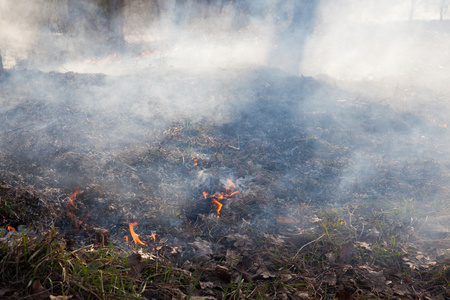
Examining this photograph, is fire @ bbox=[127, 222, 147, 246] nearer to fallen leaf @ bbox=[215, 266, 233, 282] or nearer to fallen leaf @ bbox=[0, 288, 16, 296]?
fallen leaf @ bbox=[215, 266, 233, 282]

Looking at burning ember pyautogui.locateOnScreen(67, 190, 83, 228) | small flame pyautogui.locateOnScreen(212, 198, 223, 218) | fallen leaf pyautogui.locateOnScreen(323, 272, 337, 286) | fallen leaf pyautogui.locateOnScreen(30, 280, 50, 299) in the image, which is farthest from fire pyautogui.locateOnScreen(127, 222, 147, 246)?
fallen leaf pyautogui.locateOnScreen(323, 272, 337, 286)

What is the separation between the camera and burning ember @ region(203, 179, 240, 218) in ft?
10.4

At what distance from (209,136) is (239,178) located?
1.14 m

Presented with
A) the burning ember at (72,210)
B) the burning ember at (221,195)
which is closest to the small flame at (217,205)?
the burning ember at (221,195)

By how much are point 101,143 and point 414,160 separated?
16.6 feet

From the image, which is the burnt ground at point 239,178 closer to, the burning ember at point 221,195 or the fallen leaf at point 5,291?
the burning ember at point 221,195

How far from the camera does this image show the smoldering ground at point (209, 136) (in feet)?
10.9

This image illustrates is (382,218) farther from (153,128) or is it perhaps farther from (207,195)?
(153,128)

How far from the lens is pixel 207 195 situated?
3.32m

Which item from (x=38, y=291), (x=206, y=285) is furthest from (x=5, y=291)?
(x=206, y=285)

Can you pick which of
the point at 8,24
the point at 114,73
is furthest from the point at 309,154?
the point at 8,24

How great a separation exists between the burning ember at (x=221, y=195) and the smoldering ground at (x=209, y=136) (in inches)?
3.6

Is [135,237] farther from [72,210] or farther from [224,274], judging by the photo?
[224,274]

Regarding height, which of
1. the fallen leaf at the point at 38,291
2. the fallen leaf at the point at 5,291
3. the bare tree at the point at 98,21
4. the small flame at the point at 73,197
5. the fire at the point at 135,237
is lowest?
the fire at the point at 135,237
